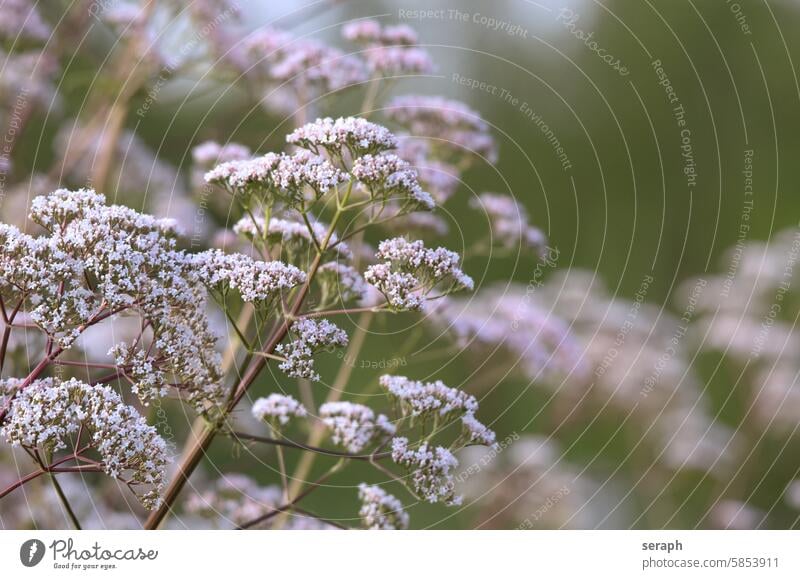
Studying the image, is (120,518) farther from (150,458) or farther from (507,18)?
(507,18)

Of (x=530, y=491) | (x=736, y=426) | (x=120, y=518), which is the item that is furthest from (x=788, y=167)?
(x=120, y=518)

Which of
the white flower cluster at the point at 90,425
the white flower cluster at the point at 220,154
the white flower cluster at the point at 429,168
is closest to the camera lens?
the white flower cluster at the point at 90,425

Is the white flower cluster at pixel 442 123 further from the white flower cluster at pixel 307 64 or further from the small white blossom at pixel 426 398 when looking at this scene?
the small white blossom at pixel 426 398

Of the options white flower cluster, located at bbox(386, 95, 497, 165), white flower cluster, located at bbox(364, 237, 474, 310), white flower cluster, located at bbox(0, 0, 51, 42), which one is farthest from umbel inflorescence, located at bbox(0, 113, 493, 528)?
white flower cluster, located at bbox(0, 0, 51, 42)

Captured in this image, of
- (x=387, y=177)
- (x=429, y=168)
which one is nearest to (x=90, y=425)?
(x=387, y=177)

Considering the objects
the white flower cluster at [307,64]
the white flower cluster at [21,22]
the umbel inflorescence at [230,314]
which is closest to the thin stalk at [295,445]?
the umbel inflorescence at [230,314]
